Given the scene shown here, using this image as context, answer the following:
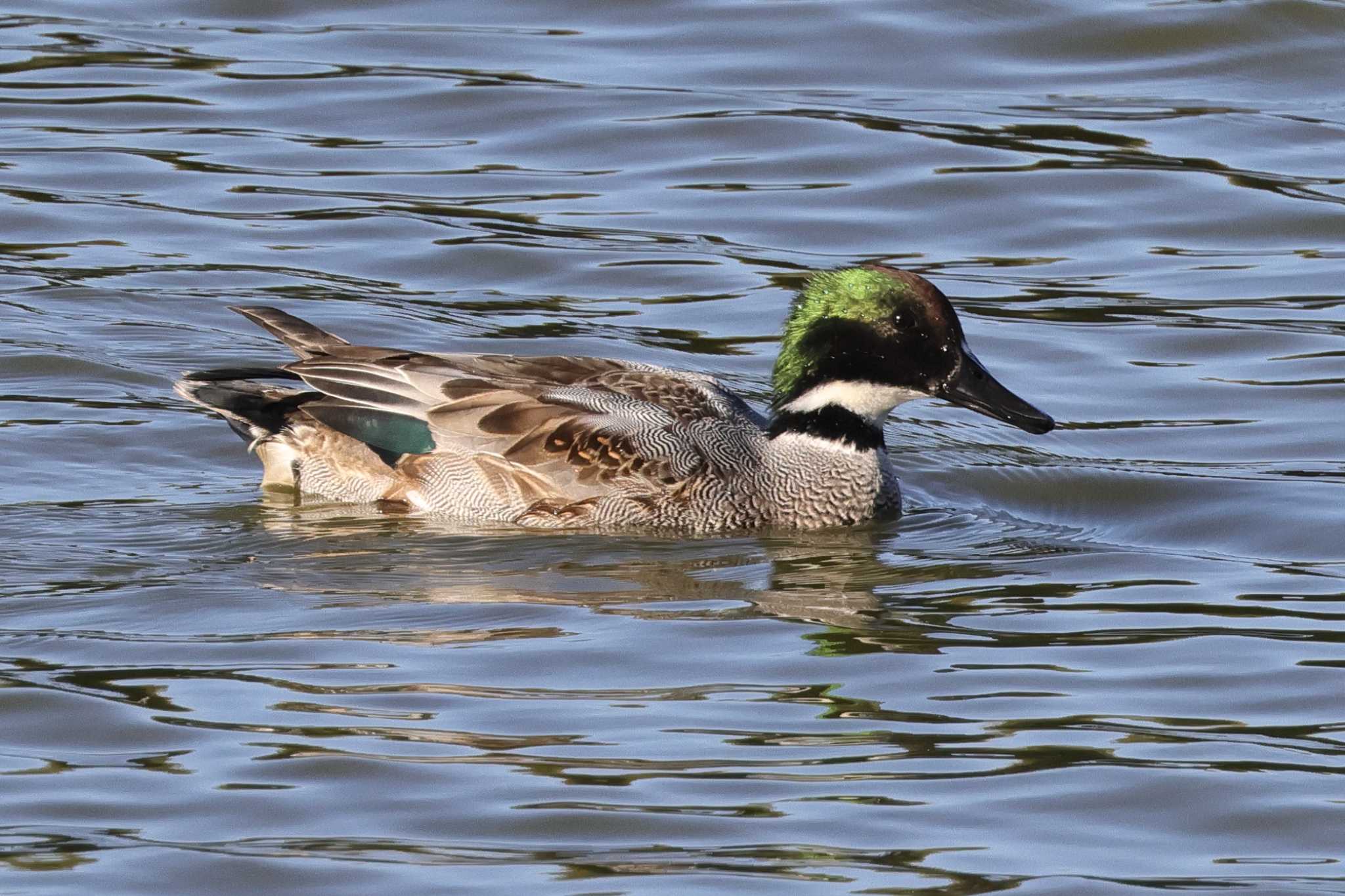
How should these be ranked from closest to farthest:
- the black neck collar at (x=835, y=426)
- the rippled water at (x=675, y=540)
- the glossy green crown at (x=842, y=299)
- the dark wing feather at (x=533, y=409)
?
the rippled water at (x=675, y=540)
the dark wing feather at (x=533, y=409)
the glossy green crown at (x=842, y=299)
the black neck collar at (x=835, y=426)

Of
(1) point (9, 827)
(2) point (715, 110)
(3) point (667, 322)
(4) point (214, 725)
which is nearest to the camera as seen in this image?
(1) point (9, 827)

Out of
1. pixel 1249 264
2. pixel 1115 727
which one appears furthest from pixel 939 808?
pixel 1249 264

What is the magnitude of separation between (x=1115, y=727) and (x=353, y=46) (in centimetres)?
1046

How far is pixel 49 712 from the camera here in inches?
297

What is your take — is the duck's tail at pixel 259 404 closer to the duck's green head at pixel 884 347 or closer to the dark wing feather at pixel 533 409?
the dark wing feather at pixel 533 409

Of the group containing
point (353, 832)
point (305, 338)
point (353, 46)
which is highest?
point (353, 46)

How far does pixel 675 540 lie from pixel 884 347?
116cm

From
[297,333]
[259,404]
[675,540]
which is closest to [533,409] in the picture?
[675,540]

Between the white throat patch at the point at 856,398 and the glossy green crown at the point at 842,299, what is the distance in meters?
0.16

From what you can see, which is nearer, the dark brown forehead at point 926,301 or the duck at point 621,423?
the duck at point 621,423

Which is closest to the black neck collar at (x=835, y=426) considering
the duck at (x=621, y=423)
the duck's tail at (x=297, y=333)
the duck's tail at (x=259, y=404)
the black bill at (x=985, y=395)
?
the duck at (x=621, y=423)

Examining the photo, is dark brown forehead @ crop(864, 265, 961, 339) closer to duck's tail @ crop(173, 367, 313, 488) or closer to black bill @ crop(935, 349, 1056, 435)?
black bill @ crop(935, 349, 1056, 435)

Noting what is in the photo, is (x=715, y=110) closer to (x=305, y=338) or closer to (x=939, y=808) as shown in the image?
(x=305, y=338)

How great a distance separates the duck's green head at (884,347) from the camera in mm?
10164
